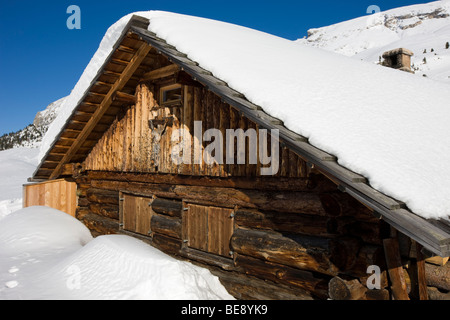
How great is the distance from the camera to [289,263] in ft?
16.1

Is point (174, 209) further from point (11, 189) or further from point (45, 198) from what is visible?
point (11, 189)

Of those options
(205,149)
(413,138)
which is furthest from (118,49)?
(413,138)

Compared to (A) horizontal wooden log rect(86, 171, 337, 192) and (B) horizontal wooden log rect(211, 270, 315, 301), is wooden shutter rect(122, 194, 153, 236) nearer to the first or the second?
(A) horizontal wooden log rect(86, 171, 337, 192)

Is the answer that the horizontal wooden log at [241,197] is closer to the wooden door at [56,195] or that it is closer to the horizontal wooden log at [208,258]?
the horizontal wooden log at [208,258]

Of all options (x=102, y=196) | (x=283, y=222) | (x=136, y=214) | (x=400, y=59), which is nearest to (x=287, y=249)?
(x=283, y=222)

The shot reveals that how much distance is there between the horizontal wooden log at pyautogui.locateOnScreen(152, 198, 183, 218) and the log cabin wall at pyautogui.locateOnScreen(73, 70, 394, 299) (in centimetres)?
2

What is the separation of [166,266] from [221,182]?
69.7 inches

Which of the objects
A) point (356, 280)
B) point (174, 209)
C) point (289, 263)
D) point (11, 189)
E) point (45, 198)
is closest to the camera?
point (356, 280)

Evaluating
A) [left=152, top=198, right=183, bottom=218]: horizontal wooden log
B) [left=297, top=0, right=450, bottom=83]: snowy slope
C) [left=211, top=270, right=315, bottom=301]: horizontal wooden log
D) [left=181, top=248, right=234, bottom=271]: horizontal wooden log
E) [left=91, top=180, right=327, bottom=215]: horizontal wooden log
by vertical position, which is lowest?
[left=211, top=270, right=315, bottom=301]: horizontal wooden log

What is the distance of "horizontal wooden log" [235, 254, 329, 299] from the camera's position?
4.62m

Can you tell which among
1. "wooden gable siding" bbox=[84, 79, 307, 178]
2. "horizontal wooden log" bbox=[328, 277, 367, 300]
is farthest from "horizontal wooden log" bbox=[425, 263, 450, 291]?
"wooden gable siding" bbox=[84, 79, 307, 178]

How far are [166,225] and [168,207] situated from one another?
1.31 ft

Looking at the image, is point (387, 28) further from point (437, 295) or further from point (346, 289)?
point (346, 289)

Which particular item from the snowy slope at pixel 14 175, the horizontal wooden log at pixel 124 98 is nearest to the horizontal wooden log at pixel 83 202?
the horizontal wooden log at pixel 124 98
